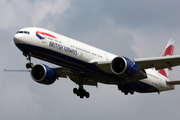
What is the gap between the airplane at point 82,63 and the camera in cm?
3553

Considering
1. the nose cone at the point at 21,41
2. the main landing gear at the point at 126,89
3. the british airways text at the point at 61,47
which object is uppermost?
the nose cone at the point at 21,41

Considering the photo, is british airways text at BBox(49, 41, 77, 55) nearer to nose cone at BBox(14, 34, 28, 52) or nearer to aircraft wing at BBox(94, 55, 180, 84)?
nose cone at BBox(14, 34, 28, 52)

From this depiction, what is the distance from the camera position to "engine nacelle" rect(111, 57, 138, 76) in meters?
37.7

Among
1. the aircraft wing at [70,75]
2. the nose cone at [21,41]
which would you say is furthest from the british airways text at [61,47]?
the aircraft wing at [70,75]

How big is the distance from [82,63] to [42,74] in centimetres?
780

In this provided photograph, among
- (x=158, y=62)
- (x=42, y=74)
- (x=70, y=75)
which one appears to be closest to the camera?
(x=158, y=62)

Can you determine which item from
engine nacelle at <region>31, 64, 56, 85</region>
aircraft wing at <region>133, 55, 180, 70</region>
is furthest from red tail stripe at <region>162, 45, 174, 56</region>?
engine nacelle at <region>31, 64, 56, 85</region>

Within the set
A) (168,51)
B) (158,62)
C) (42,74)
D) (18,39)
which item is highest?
(168,51)

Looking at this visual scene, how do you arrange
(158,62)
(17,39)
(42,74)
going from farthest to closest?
(42,74), (158,62), (17,39)

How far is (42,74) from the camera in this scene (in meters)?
43.8

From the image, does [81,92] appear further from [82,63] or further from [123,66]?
[123,66]

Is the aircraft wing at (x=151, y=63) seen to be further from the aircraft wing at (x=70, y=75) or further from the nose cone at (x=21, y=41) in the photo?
the nose cone at (x=21, y=41)

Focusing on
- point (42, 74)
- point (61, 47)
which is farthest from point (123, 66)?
point (42, 74)

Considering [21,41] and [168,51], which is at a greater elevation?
[168,51]
